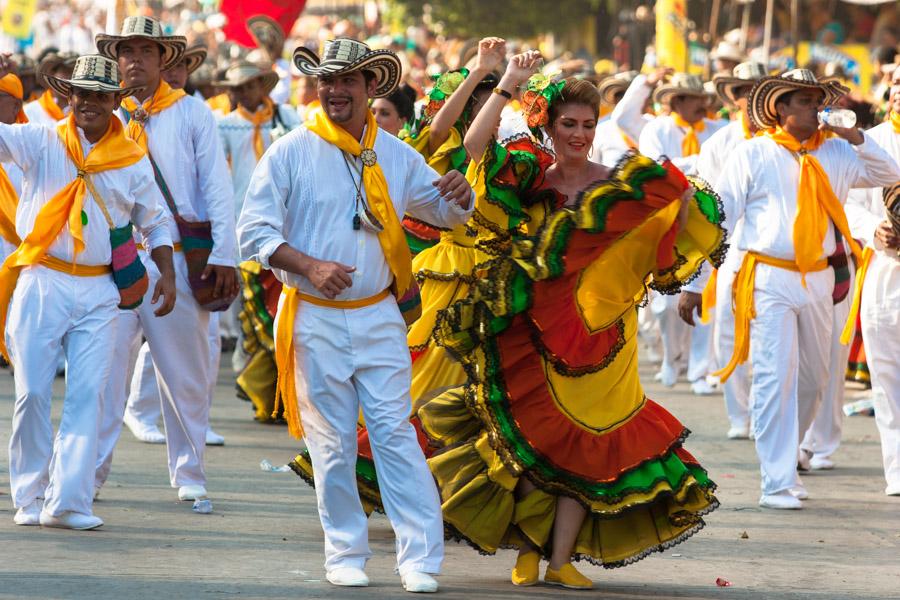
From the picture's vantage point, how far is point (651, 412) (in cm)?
741

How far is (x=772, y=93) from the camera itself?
9812 mm

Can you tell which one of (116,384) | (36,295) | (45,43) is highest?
(36,295)

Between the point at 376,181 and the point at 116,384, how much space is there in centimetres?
243

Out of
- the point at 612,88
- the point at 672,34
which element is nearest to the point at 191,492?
the point at 612,88

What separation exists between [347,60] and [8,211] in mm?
2517

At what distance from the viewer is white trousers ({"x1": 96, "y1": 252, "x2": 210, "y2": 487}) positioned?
352 inches

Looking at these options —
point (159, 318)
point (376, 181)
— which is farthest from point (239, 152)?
point (376, 181)

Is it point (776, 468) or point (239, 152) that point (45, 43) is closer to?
point (239, 152)

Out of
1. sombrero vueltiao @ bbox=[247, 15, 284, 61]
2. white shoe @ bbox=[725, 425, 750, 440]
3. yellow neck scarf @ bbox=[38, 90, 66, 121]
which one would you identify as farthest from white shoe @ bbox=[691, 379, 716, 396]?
sombrero vueltiao @ bbox=[247, 15, 284, 61]

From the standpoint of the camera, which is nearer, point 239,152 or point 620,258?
point 620,258

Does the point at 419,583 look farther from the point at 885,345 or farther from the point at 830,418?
the point at 830,418

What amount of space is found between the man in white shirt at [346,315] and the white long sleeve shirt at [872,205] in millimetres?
3846

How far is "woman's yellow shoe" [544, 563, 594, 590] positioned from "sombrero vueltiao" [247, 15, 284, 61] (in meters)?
12.1

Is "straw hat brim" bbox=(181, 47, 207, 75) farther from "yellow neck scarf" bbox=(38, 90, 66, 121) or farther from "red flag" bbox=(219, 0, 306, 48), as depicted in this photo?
"red flag" bbox=(219, 0, 306, 48)
